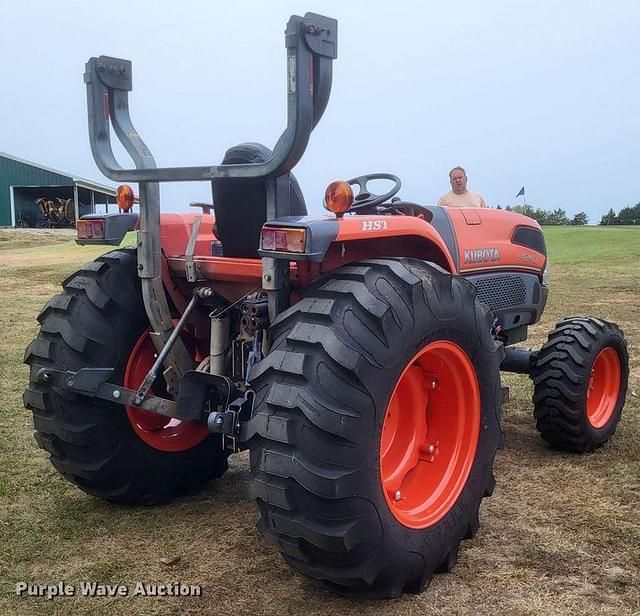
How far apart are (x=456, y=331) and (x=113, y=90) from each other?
178 centimetres

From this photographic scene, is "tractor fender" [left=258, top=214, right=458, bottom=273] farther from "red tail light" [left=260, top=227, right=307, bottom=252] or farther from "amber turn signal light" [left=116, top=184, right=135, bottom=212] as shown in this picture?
"amber turn signal light" [left=116, top=184, right=135, bottom=212]

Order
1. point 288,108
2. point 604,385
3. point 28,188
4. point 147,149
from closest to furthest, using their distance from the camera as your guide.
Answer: point 288,108, point 147,149, point 604,385, point 28,188

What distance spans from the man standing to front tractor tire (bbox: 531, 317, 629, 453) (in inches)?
82.1

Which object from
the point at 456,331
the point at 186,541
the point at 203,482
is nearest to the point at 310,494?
the point at 456,331

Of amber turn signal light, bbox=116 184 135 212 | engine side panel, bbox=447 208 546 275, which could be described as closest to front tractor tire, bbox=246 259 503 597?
amber turn signal light, bbox=116 184 135 212

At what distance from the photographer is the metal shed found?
34594 mm

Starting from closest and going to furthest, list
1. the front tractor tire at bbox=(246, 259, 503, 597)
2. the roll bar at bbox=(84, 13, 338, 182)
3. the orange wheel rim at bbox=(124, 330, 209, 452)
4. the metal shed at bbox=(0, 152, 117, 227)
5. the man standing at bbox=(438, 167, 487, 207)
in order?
the front tractor tire at bbox=(246, 259, 503, 597) < the roll bar at bbox=(84, 13, 338, 182) < the orange wheel rim at bbox=(124, 330, 209, 452) < the man standing at bbox=(438, 167, 487, 207) < the metal shed at bbox=(0, 152, 117, 227)

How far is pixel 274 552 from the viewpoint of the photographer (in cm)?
308

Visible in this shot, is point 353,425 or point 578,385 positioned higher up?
point 353,425

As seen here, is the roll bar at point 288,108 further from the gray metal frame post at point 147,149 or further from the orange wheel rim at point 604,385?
the orange wheel rim at point 604,385

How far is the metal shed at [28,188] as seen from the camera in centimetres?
3459

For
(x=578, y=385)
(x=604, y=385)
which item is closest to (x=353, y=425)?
(x=578, y=385)

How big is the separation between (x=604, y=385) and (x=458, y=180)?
105 inches

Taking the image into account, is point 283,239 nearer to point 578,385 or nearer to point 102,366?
point 102,366
